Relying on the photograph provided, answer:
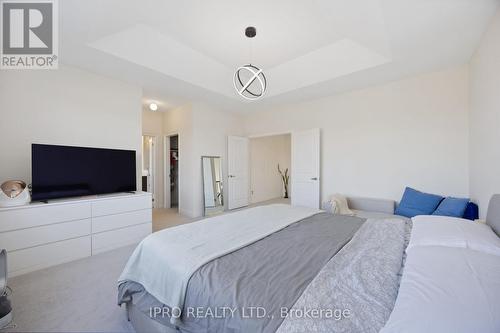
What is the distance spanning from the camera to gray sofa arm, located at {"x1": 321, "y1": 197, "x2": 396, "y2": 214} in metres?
3.49

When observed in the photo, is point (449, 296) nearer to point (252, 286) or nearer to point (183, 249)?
point (252, 286)

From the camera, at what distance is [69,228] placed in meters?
2.65

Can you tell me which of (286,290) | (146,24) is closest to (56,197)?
(146,24)

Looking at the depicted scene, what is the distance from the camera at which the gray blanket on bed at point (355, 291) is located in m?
0.77

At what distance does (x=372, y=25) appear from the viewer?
2207 mm

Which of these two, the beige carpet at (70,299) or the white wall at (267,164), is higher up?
the white wall at (267,164)

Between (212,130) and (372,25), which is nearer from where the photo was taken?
(372,25)

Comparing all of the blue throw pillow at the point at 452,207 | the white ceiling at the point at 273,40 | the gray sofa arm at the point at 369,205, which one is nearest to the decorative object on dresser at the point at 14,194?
the white ceiling at the point at 273,40

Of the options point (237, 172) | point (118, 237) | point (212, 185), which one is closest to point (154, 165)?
point (212, 185)

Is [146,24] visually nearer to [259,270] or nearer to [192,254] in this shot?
[192,254]

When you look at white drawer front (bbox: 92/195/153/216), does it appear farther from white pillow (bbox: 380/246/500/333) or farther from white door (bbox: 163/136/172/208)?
white pillow (bbox: 380/246/500/333)

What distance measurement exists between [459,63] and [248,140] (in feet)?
14.2

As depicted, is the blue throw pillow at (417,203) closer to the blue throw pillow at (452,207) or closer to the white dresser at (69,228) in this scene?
the blue throw pillow at (452,207)

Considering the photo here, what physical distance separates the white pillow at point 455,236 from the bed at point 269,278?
15 cm
